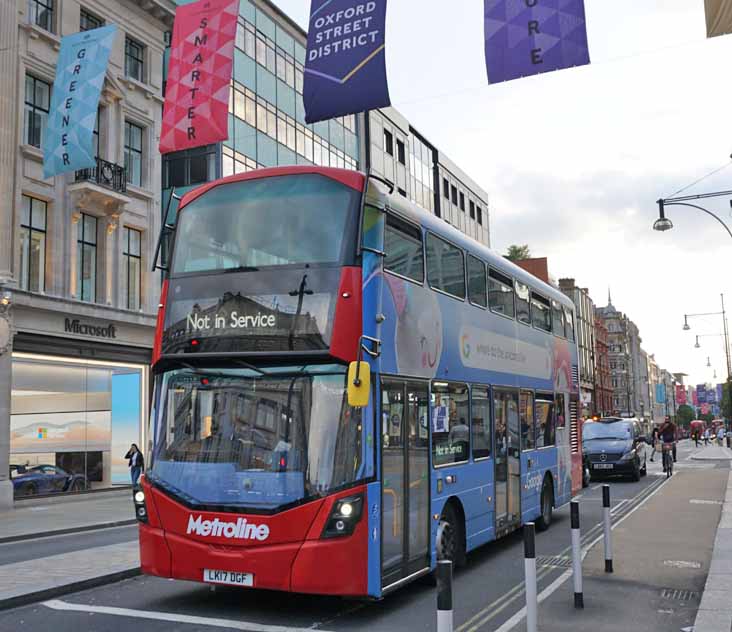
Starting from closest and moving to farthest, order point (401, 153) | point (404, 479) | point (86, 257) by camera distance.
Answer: point (404, 479) < point (86, 257) < point (401, 153)

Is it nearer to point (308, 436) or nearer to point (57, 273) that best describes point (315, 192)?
point (308, 436)

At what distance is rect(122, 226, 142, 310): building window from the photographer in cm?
2922

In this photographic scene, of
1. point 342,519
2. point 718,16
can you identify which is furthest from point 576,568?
point 718,16

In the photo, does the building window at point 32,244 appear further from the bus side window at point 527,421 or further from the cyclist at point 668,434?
the cyclist at point 668,434

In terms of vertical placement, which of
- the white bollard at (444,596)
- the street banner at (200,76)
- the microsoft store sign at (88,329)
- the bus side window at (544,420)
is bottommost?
the white bollard at (444,596)

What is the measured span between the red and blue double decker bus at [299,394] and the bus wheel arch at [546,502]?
4825 mm

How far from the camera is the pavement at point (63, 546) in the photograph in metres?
9.65

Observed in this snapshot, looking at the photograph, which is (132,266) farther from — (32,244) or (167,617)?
(167,617)

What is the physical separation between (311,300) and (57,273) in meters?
20.4

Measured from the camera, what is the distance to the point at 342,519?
7621 millimetres

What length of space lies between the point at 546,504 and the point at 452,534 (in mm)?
5159

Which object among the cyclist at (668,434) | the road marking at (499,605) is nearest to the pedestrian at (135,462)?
the road marking at (499,605)

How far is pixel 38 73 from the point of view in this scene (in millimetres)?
25734

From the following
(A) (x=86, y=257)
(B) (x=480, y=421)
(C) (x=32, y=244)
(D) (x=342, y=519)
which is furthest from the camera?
(A) (x=86, y=257)
